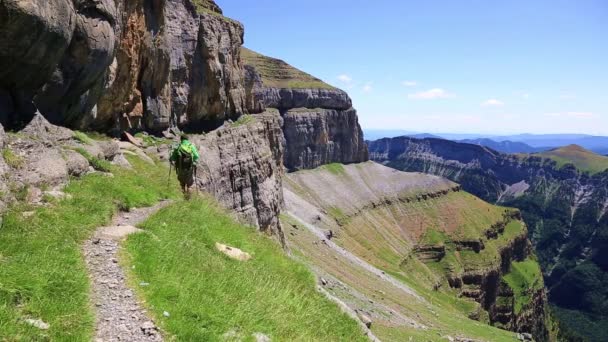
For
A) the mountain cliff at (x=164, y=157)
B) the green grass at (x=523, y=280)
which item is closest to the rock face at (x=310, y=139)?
the mountain cliff at (x=164, y=157)

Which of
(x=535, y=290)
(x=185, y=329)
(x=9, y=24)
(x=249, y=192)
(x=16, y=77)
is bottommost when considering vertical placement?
(x=535, y=290)

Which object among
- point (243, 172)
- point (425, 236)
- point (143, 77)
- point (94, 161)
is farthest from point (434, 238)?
point (94, 161)

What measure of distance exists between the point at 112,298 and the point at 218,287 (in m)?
3.17

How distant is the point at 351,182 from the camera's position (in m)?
179

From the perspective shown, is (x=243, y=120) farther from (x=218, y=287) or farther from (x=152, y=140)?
(x=218, y=287)

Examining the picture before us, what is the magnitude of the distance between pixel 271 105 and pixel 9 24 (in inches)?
6321

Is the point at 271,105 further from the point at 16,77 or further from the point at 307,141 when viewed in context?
the point at 16,77

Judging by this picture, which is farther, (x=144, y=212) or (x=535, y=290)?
(x=535, y=290)

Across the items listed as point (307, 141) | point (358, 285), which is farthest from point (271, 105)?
point (358, 285)

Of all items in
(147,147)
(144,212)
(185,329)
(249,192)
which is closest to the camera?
(185,329)

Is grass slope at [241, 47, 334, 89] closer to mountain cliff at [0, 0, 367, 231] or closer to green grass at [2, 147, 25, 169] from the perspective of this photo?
mountain cliff at [0, 0, 367, 231]

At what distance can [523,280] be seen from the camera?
17825 cm

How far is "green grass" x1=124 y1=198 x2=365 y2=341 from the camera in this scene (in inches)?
474

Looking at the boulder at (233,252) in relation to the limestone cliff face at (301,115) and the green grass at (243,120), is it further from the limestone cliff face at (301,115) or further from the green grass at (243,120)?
the limestone cliff face at (301,115)
